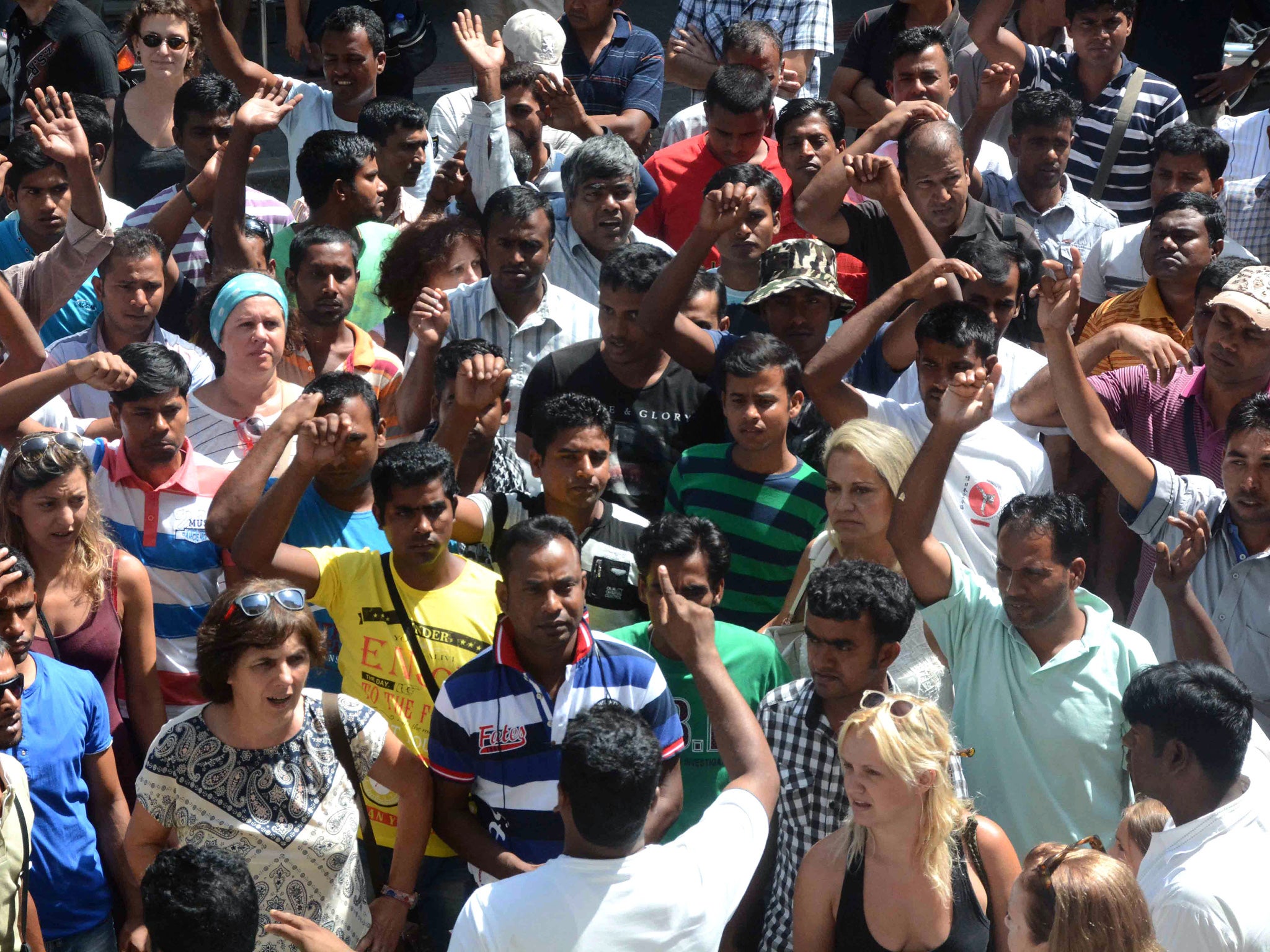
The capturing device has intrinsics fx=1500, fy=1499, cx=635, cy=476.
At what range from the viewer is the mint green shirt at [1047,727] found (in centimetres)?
394

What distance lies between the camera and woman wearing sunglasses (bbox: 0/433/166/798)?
14.0 feet

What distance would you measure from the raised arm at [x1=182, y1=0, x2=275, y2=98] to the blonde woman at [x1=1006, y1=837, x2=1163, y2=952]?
6.46 m

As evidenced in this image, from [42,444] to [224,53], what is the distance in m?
4.42

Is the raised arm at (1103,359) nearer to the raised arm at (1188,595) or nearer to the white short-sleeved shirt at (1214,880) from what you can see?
the raised arm at (1188,595)

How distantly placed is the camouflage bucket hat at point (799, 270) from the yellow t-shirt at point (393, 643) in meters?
1.85

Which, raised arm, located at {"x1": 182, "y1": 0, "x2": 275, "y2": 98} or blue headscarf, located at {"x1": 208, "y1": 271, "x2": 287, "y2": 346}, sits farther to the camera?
raised arm, located at {"x1": 182, "y1": 0, "x2": 275, "y2": 98}

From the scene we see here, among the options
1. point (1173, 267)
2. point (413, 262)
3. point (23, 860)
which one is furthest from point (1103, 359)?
point (23, 860)

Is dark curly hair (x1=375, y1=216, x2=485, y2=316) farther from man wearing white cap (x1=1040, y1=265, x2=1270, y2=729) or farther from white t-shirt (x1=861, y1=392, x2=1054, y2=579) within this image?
man wearing white cap (x1=1040, y1=265, x2=1270, y2=729)

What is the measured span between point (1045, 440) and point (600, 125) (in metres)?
3.26

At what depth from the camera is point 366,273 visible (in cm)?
638

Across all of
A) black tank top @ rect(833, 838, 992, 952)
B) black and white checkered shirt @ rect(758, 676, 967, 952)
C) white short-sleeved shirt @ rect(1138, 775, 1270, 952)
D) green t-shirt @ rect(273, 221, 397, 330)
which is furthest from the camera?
green t-shirt @ rect(273, 221, 397, 330)

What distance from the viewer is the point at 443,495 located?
4324 millimetres

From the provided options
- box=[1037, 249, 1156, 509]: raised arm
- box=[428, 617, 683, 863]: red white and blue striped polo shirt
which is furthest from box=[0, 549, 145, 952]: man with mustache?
box=[1037, 249, 1156, 509]: raised arm

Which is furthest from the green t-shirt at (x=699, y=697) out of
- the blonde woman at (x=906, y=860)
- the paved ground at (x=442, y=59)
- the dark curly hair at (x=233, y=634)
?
the paved ground at (x=442, y=59)
